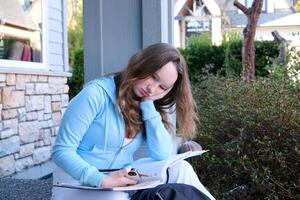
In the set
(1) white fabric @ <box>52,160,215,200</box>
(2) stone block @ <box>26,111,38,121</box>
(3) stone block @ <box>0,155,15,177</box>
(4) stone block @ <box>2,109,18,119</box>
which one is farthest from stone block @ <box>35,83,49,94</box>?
(1) white fabric @ <box>52,160,215,200</box>

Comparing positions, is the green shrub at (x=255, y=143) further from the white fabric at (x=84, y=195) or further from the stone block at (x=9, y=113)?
the stone block at (x=9, y=113)

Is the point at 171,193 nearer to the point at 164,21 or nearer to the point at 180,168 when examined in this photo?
the point at 180,168

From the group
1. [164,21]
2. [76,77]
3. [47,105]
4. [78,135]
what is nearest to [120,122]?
[78,135]

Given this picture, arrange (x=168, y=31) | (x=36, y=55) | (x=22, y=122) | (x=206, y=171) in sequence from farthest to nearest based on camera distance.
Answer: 1. (x=36, y=55)
2. (x=22, y=122)
3. (x=206, y=171)
4. (x=168, y=31)

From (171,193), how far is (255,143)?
1.36m

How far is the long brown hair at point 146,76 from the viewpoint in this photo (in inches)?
82.9

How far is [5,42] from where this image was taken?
5301 mm

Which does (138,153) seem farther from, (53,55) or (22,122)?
(53,55)

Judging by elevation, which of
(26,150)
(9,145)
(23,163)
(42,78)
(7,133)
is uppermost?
(42,78)

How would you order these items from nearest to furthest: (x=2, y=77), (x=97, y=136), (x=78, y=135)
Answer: (x=78, y=135) → (x=97, y=136) → (x=2, y=77)

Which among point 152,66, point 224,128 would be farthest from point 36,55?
point 152,66

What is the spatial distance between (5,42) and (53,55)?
94cm

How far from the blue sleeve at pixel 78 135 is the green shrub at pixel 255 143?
4.19 feet

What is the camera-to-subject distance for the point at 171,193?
1890 mm
